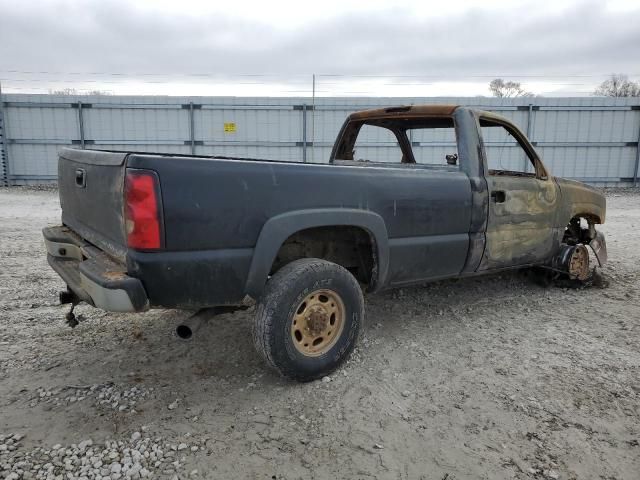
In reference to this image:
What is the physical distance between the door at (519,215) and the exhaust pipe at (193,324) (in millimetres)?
2280

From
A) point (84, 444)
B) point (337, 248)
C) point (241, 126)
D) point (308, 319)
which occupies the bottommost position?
point (84, 444)

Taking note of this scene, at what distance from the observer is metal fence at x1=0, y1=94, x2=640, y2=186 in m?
14.6

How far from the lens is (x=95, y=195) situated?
287 cm

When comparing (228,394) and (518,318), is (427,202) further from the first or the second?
(228,394)

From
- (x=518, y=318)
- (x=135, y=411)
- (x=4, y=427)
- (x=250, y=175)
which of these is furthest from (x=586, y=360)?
(x=4, y=427)

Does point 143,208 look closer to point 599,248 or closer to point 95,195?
point 95,195

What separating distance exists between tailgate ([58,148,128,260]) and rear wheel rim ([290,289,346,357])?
3.48ft

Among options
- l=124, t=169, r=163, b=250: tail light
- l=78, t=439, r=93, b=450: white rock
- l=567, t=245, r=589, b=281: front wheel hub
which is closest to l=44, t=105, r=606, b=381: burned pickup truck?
l=124, t=169, r=163, b=250: tail light

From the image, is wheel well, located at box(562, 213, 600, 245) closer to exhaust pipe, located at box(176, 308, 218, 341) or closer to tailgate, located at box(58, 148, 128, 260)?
exhaust pipe, located at box(176, 308, 218, 341)

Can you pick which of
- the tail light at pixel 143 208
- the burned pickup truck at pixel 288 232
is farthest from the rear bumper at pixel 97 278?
the tail light at pixel 143 208

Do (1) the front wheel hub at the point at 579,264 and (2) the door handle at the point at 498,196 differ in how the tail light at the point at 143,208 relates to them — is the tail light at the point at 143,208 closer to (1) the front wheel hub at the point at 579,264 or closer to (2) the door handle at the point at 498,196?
(2) the door handle at the point at 498,196

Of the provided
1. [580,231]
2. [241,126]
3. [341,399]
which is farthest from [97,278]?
[241,126]

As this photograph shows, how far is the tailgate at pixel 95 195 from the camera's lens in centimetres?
256

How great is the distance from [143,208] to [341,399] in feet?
5.00
